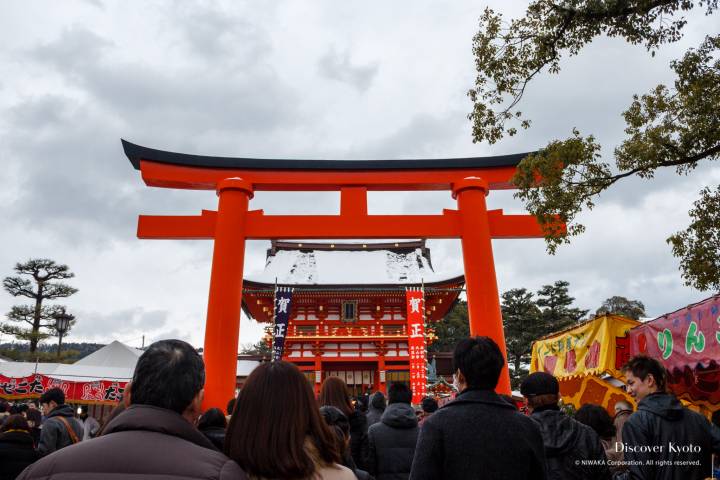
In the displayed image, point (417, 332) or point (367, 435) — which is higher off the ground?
point (417, 332)

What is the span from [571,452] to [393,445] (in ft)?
3.90

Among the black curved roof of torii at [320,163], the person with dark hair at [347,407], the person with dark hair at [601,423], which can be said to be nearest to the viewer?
the person with dark hair at [347,407]

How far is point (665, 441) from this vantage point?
2418 millimetres

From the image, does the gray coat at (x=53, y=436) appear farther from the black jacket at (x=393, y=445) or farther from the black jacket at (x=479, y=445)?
the black jacket at (x=479, y=445)

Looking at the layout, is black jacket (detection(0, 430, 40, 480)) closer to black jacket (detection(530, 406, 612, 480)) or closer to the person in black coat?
the person in black coat

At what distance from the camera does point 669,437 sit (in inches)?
95.5

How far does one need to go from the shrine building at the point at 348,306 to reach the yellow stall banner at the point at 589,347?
1113 centimetres

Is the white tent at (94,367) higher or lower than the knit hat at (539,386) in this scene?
higher

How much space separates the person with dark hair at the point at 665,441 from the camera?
7.87 ft

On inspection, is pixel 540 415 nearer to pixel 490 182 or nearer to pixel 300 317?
pixel 490 182

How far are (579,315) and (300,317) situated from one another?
689 inches

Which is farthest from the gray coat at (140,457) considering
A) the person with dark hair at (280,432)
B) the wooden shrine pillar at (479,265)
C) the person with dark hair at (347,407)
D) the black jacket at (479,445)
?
the wooden shrine pillar at (479,265)

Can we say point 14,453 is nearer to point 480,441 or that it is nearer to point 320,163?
point 480,441

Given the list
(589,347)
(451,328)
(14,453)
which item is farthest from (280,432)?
(451,328)
